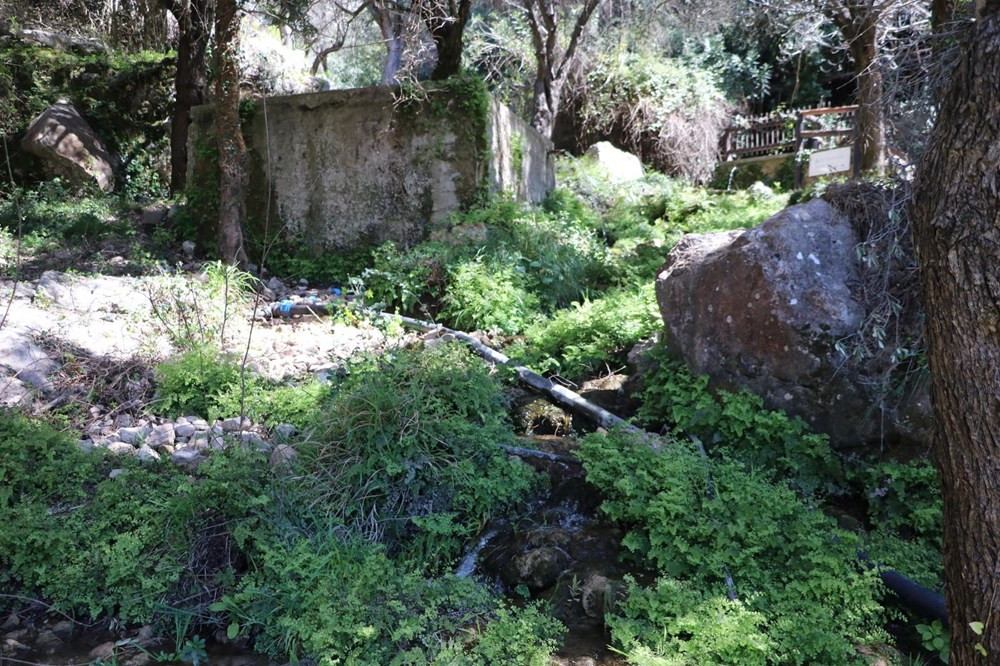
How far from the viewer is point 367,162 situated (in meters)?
9.65

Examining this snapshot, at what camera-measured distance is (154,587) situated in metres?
3.93

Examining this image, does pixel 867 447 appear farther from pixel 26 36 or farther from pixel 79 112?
pixel 26 36

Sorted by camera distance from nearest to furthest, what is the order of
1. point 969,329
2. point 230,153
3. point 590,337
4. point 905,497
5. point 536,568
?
point 969,329 → point 536,568 → point 905,497 → point 590,337 → point 230,153

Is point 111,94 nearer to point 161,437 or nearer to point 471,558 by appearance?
point 161,437

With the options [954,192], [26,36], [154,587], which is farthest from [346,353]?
[26,36]

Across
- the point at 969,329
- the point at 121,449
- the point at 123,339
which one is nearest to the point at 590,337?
the point at 121,449

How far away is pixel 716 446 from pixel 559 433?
1.28 m

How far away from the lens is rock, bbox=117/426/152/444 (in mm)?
5121

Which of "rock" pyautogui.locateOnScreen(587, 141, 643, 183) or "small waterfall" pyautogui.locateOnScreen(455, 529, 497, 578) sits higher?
"rock" pyautogui.locateOnScreen(587, 141, 643, 183)

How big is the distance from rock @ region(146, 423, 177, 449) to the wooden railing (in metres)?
13.1

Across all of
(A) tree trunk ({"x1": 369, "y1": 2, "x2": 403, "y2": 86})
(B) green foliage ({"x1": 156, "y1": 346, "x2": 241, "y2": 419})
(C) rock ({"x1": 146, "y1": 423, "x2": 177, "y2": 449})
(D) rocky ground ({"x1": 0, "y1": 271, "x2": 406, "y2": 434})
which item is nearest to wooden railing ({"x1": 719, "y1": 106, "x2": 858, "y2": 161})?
(A) tree trunk ({"x1": 369, "y1": 2, "x2": 403, "y2": 86})

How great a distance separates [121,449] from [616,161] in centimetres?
1219

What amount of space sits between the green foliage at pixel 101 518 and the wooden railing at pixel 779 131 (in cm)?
1347

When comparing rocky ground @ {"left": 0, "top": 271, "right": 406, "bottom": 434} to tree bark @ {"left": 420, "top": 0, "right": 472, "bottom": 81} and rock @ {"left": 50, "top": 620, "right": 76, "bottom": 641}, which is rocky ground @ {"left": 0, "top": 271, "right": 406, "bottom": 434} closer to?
rock @ {"left": 50, "top": 620, "right": 76, "bottom": 641}
